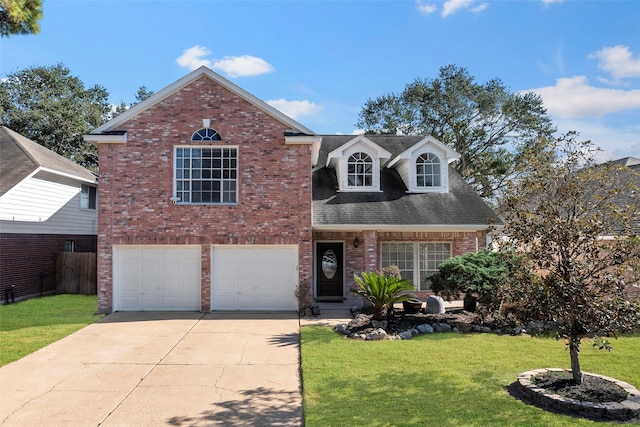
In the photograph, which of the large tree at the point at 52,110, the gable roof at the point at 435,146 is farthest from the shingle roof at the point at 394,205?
the large tree at the point at 52,110

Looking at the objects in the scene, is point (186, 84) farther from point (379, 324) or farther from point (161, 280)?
point (379, 324)

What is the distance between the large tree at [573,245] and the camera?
6.66m

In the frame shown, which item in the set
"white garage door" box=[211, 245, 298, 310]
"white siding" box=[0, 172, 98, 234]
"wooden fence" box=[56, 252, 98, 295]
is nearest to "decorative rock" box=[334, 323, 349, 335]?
"white garage door" box=[211, 245, 298, 310]

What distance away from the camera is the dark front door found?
16031 millimetres

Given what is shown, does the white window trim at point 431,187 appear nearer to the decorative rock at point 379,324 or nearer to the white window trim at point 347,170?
the white window trim at point 347,170

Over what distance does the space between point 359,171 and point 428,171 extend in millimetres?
2719

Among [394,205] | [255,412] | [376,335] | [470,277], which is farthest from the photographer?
[394,205]

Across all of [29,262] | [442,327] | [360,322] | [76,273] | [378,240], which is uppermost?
[378,240]

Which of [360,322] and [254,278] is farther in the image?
[254,278]

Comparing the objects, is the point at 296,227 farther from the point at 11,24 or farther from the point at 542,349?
the point at 11,24

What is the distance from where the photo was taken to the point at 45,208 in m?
18.1

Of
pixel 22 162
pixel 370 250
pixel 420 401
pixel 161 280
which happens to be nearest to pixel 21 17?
pixel 161 280

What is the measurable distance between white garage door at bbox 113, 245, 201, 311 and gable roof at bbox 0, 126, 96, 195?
638 cm

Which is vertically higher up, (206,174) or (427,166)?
(427,166)
